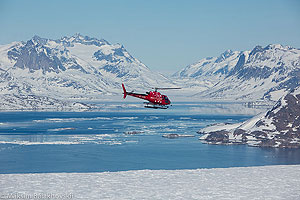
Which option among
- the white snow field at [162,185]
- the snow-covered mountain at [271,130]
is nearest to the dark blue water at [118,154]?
the snow-covered mountain at [271,130]

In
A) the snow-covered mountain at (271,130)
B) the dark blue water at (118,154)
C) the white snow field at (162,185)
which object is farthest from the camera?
the snow-covered mountain at (271,130)

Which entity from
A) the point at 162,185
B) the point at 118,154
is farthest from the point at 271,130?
the point at 162,185

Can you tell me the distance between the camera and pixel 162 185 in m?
46.0

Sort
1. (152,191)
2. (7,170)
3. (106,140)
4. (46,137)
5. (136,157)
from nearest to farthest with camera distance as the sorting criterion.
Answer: (152,191)
(7,170)
(136,157)
(106,140)
(46,137)

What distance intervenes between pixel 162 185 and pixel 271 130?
5043 inches

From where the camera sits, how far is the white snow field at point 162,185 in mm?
41594

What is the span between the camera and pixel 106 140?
166 meters

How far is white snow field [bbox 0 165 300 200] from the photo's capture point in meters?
41.6

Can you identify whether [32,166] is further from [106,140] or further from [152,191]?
[152,191]

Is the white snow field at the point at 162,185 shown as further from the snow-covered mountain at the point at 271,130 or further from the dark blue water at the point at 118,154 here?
the snow-covered mountain at the point at 271,130

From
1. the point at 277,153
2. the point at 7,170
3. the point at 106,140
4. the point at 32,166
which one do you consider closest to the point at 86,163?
Result: the point at 32,166

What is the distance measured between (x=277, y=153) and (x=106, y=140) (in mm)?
57165

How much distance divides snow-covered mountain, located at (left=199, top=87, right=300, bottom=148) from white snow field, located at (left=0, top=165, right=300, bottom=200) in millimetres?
110743

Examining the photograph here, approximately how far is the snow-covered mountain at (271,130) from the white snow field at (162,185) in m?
111
